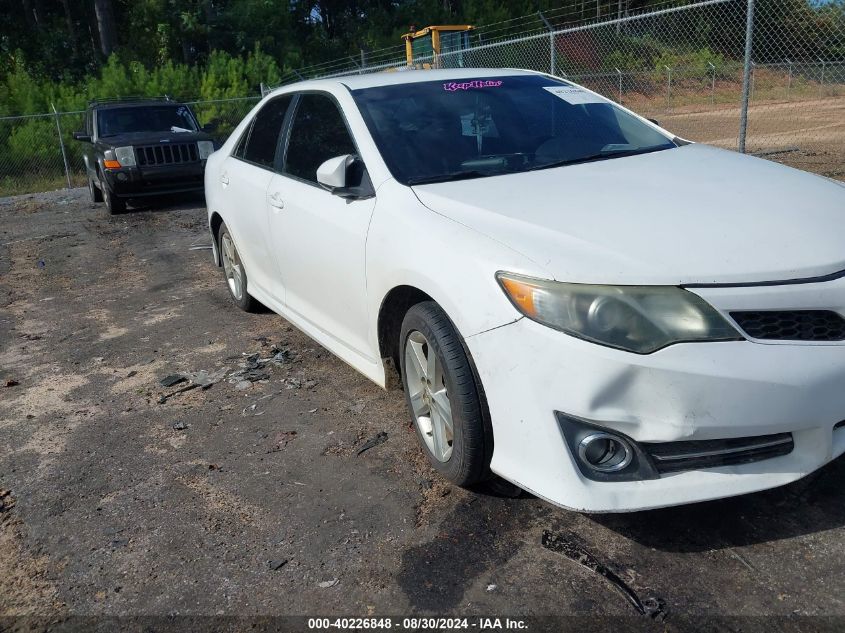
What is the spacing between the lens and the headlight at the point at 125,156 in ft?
38.4

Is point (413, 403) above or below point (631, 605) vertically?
above

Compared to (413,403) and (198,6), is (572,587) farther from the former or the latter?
(198,6)

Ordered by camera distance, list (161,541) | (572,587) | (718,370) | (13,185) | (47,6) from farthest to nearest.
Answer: (47,6) < (13,185) < (161,541) < (572,587) < (718,370)

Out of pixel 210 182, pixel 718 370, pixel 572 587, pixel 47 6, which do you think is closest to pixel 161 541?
pixel 572 587

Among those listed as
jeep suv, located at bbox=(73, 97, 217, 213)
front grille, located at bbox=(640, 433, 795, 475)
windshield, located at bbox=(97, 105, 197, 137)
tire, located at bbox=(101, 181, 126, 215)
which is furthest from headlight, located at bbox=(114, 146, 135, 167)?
front grille, located at bbox=(640, 433, 795, 475)

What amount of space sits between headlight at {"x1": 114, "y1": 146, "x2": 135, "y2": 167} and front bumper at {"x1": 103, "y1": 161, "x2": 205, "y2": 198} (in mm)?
76

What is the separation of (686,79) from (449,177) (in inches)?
1126

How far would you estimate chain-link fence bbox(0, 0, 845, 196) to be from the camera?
61.6 feet

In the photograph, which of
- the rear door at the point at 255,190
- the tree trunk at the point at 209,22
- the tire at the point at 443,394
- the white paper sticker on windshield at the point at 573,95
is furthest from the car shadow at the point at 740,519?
the tree trunk at the point at 209,22

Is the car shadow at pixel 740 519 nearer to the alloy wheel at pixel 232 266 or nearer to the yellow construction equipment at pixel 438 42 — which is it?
the alloy wheel at pixel 232 266

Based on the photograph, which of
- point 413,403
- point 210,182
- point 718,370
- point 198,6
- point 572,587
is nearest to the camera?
point 718,370

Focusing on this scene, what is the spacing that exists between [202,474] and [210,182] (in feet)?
9.89

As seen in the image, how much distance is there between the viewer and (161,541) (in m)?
2.96

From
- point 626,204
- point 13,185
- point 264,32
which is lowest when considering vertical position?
point 13,185
